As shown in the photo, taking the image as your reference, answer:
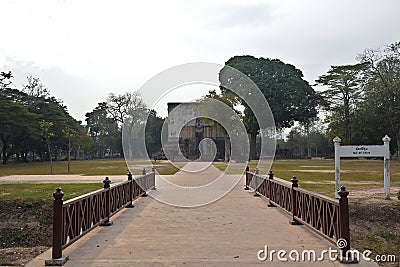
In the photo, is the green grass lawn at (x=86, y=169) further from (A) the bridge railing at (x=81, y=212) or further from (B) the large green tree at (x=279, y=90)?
(A) the bridge railing at (x=81, y=212)

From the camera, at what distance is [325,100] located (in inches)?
1994

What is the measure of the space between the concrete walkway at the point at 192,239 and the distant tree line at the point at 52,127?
76.4 ft

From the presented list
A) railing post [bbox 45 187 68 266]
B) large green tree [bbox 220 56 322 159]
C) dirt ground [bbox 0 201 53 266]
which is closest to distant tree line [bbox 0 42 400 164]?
large green tree [bbox 220 56 322 159]

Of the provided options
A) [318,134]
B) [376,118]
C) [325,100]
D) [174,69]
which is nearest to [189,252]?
[174,69]

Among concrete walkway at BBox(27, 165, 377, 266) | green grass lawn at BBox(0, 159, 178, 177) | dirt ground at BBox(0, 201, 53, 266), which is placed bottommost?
dirt ground at BBox(0, 201, 53, 266)

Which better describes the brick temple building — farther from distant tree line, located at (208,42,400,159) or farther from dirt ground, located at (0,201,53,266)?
dirt ground, located at (0,201,53,266)

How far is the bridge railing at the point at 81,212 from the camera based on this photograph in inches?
221

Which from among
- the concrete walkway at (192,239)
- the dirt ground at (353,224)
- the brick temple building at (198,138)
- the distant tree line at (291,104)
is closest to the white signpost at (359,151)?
the dirt ground at (353,224)

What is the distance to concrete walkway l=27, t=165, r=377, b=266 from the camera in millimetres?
5820

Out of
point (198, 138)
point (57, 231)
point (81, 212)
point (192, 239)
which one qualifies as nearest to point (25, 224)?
point (81, 212)

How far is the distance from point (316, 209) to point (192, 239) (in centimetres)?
211

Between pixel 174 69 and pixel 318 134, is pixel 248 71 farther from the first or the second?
pixel 174 69

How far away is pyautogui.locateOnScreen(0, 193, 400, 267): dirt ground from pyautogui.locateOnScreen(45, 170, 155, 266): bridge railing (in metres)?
2.12

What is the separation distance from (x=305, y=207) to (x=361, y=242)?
290 centimetres
